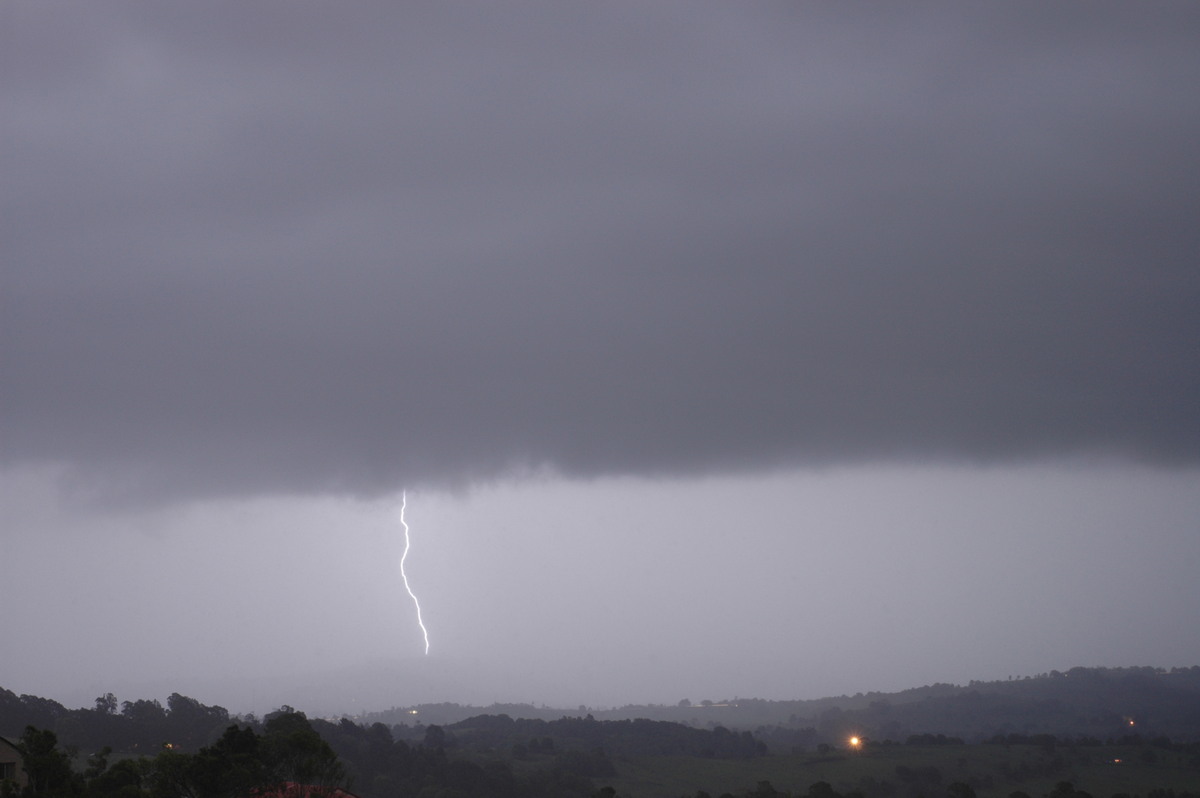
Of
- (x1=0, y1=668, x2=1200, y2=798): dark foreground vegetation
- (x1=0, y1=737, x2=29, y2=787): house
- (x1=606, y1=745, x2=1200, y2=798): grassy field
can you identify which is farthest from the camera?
(x1=606, y1=745, x2=1200, y2=798): grassy field

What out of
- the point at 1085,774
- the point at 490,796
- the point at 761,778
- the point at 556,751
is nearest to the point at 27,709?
the point at 490,796

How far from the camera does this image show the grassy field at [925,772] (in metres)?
152

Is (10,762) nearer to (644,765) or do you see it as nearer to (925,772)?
(644,765)

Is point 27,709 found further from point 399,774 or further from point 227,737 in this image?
point 227,737

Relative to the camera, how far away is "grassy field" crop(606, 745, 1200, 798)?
498 ft

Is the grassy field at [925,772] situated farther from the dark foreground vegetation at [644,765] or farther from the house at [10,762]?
the house at [10,762]

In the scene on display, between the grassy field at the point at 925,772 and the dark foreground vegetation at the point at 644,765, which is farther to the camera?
the grassy field at the point at 925,772

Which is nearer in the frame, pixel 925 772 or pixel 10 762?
pixel 10 762

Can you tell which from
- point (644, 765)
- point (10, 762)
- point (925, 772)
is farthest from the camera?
point (644, 765)

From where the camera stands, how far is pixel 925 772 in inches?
6339

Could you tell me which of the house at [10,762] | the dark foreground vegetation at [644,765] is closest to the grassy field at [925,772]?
the dark foreground vegetation at [644,765]

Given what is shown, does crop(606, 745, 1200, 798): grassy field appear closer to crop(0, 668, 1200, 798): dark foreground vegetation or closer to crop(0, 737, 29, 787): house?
crop(0, 668, 1200, 798): dark foreground vegetation

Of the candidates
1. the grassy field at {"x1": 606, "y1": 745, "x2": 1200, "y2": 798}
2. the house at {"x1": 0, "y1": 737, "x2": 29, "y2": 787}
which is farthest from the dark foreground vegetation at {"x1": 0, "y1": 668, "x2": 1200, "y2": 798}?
the house at {"x1": 0, "y1": 737, "x2": 29, "y2": 787}

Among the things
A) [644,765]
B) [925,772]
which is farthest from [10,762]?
[925,772]
